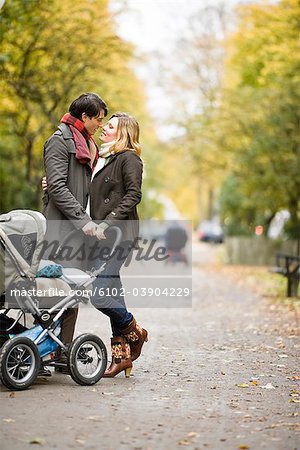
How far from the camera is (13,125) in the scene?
30078mm

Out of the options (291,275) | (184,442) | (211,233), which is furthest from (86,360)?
(211,233)

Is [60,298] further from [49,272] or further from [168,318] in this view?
[168,318]

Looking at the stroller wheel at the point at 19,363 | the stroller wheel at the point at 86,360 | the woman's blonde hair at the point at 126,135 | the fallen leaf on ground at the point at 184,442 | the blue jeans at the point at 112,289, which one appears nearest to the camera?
the fallen leaf on ground at the point at 184,442

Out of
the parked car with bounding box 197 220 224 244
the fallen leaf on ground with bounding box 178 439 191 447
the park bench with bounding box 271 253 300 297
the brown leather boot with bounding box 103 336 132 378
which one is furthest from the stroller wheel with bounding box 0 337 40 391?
the parked car with bounding box 197 220 224 244

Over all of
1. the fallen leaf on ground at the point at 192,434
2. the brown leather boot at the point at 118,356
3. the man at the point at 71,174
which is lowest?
the fallen leaf on ground at the point at 192,434

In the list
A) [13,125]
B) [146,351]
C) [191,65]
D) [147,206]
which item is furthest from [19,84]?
[147,206]

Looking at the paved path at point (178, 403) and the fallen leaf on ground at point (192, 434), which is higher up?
the paved path at point (178, 403)

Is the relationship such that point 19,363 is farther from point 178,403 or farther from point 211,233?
point 211,233

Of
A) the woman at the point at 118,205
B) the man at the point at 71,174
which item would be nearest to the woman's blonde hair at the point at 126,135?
the woman at the point at 118,205

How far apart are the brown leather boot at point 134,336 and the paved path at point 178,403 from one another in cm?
25

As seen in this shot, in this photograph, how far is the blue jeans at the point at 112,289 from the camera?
8375mm

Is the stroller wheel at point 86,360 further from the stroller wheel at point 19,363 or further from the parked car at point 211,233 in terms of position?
the parked car at point 211,233

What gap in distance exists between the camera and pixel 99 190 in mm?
8617

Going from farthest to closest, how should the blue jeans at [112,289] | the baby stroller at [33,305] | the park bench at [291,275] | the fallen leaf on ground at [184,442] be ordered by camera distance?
the park bench at [291,275]
the blue jeans at [112,289]
the baby stroller at [33,305]
the fallen leaf on ground at [184,442]
